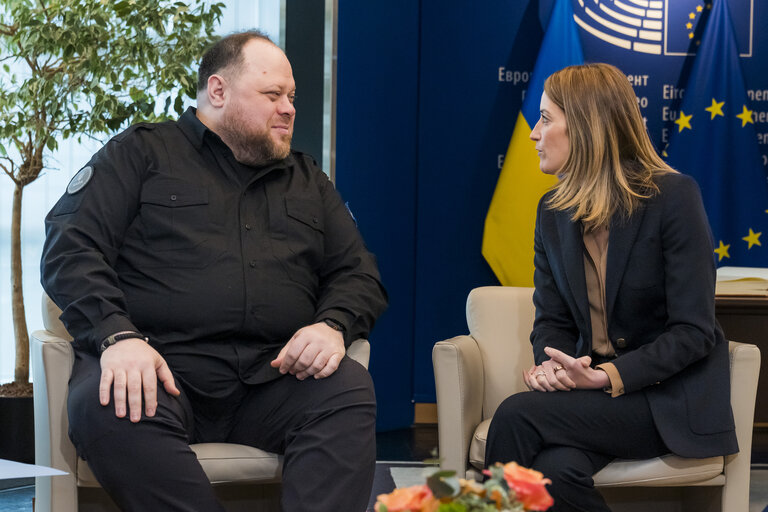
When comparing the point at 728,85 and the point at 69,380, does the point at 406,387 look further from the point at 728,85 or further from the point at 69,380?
the point at 69,380

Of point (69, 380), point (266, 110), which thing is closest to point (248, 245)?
point (266, 110)

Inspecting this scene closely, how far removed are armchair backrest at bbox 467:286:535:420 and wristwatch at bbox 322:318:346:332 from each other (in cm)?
52

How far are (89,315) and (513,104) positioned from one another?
2913 mm

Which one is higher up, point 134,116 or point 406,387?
point 134,116

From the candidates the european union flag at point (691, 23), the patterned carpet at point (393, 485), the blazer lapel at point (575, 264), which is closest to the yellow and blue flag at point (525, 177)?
the european union flag at point (691, 23)

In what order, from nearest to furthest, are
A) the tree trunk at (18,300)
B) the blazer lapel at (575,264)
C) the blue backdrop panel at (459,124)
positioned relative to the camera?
1. the blazer lapel at (575,264)
2. the tree trunk at (18,300)
3. the blue backdrop panel at (459,124)

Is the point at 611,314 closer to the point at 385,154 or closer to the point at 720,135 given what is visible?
the point at 385,154

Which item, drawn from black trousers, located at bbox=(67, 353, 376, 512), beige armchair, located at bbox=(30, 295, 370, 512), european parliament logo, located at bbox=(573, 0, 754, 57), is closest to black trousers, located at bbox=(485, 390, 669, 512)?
black trousers, located at bbox=(67, 353, 376, 512)

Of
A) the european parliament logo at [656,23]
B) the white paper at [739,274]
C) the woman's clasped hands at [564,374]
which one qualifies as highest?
the european parliament logo at [656,23]

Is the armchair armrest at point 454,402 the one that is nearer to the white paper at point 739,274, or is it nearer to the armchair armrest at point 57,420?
the armchair armrest at point 57,420

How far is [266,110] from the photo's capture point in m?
2.46

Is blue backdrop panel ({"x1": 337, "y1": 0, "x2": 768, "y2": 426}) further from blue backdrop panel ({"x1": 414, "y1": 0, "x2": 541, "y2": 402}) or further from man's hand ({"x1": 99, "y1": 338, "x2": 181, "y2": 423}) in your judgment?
man's hand ({"x1": 99, "y1": 338, "x2": 181, "y2": 423})

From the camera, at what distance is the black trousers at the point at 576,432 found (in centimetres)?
215

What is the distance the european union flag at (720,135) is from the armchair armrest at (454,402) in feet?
8.12
